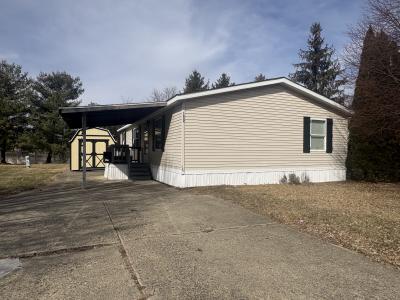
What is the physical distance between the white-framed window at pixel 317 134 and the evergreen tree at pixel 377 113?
118 centimetres

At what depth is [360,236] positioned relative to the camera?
5480 millimetres

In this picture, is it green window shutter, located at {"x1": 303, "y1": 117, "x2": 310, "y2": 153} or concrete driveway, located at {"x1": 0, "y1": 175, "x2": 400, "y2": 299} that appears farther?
green window shutter, located at {"x1": 303, "y1": 117, "x2": 310, "y2": 153}

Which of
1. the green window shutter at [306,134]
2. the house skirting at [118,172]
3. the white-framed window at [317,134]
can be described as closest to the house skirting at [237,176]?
the green window shutter at [306,134]

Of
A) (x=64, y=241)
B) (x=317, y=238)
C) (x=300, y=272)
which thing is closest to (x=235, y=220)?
(x=317, y=238)

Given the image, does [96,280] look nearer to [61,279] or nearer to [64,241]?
[61,279]

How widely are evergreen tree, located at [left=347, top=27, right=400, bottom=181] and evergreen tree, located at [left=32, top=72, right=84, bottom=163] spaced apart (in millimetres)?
30334

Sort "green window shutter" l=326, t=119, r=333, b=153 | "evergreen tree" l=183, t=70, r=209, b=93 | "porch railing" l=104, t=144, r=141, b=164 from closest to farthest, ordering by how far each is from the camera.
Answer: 1. "green window shutter" l=326, t=119, r=333, b=153
2. "porch railing" l=104, t=144, r=141, b=164
3. "evergreen tree" l=183, t=70, r=209, b=93

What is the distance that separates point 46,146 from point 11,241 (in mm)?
32990

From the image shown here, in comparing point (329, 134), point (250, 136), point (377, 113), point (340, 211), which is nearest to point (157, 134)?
point (250, 136)

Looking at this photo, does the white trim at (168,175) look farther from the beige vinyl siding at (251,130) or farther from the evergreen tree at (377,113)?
the evergreen tree at (377,113)

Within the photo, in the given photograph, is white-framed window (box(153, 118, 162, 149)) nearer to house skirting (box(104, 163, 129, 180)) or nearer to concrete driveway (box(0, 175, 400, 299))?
house skirting (box(104, 163, 129, 180))

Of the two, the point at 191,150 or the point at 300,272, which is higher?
the point at 191,150

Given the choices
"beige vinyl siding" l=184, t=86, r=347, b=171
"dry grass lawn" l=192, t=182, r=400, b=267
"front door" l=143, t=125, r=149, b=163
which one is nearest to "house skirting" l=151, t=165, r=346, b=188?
"beige vinyl siding" l=184, t=86, r=347, b=171

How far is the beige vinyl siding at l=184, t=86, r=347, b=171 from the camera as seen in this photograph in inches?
448
